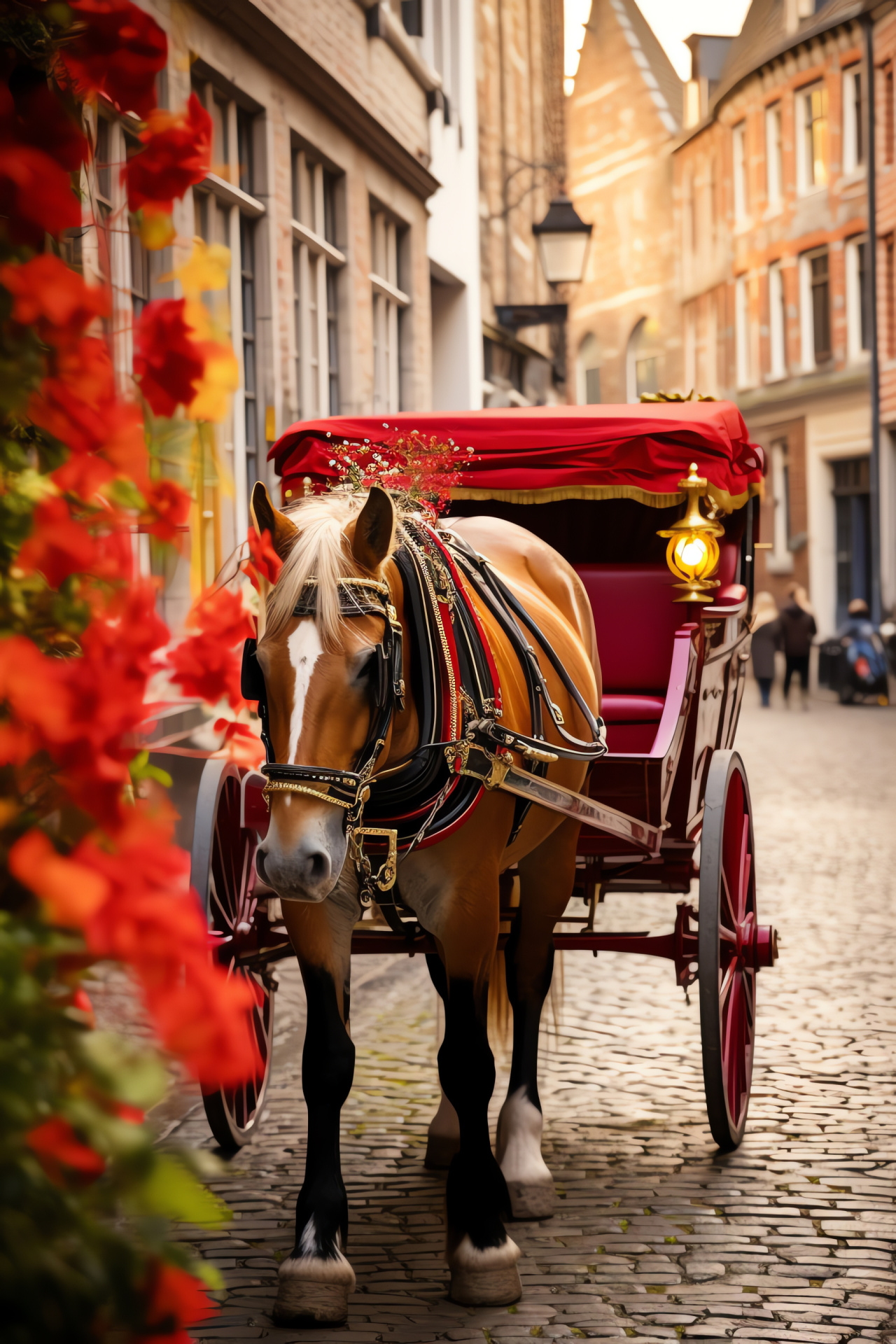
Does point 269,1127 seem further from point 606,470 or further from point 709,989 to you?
point 606,470

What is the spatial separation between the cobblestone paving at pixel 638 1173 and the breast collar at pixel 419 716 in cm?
82

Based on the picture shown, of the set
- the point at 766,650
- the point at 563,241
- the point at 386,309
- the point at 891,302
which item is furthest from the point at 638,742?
the point at 891,302

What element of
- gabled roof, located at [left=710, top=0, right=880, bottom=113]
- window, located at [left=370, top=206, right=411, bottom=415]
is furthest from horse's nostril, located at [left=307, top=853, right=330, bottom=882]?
gabled roof, located at [left=710, top=0, right=880, bottom=113]

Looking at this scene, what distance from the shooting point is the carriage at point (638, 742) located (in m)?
4.27

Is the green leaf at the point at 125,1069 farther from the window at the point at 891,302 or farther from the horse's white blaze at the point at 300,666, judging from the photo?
the window at the point at 891,302

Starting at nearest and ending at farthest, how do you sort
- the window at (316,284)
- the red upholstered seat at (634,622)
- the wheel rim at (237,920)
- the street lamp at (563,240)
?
the wheel rim at (237,920) < the red upholstered seat at (634,622) < the window at (316,284) < the street lamp at (563,240)

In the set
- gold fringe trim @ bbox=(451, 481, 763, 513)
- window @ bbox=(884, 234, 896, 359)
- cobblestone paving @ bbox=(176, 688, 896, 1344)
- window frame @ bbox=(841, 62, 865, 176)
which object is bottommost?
cobblestone paving @ bbox=(176, 688, 896, 1344)

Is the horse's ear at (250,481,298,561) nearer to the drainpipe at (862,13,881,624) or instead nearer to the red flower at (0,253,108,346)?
the red flower at (0,253,108,346)

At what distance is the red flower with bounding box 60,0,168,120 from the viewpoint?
4.34 feet

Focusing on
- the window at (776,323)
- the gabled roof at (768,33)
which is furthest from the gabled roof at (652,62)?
the window at (776,323)

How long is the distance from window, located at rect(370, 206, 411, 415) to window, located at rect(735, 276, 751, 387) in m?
21.5

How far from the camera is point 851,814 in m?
11.5

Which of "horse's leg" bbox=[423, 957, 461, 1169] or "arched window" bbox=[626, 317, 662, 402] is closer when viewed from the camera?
"horse's leg" bbox=[423, 957, 461, 1169]

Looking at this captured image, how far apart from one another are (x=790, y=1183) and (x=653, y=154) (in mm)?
41556
